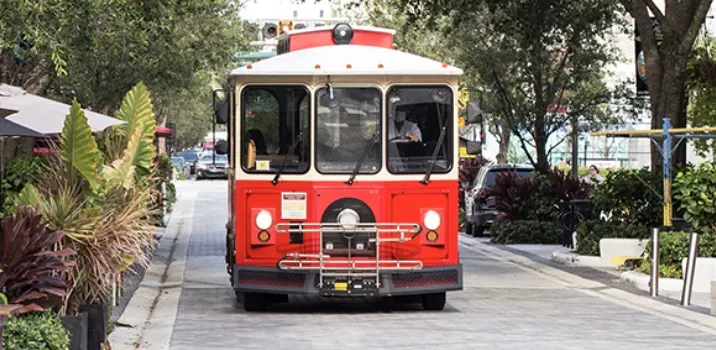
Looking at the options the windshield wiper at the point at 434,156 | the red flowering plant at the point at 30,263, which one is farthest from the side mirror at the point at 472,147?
the red flowering plant at the point at 30,263

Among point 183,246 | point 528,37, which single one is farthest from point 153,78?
point 528,37

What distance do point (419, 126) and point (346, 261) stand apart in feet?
5.95

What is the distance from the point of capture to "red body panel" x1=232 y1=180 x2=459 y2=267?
15.1 m

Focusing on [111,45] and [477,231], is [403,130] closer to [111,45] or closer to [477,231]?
[111,45]

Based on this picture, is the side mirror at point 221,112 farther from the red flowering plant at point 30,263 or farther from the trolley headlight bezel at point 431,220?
the red flowering plant at point 30,263

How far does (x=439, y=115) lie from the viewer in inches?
607

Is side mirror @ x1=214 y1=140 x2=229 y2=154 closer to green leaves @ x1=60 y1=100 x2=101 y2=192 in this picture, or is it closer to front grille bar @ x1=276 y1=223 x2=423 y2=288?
front grille bar @ x1=276 y1=223 x2=423 y2=288

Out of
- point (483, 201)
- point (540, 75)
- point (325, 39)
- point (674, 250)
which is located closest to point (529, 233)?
point (483, 201)

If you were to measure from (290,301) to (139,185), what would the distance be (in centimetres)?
476

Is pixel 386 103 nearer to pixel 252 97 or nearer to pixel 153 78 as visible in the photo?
pixel 252 97

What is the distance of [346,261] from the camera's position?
586 inches

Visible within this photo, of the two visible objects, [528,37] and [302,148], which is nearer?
[302,148]

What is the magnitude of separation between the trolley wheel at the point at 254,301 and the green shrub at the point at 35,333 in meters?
5.35

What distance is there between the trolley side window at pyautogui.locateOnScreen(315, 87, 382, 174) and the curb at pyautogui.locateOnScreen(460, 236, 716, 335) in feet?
12.6
